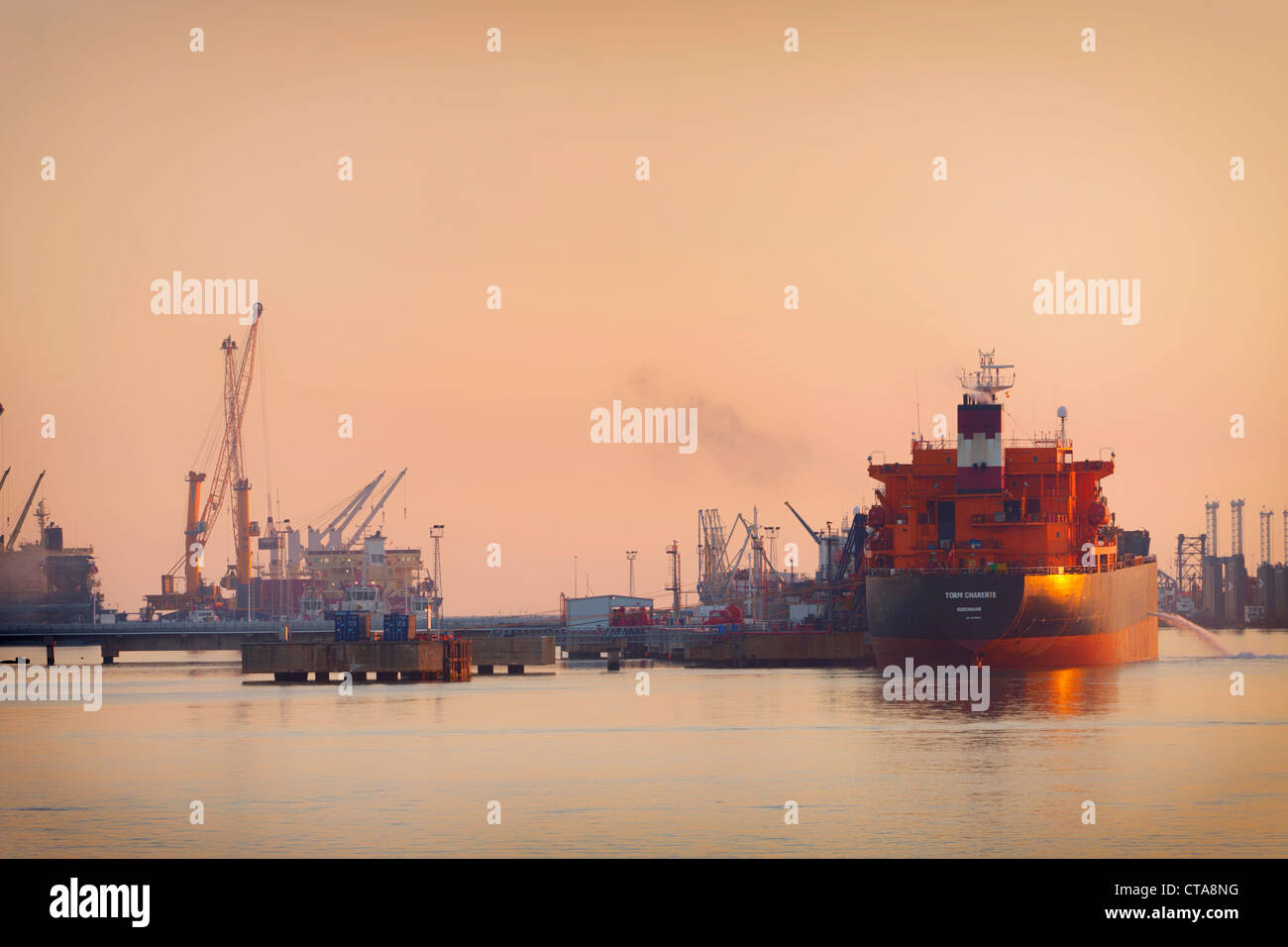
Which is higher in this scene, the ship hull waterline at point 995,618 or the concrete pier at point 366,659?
the ship hull waterline at point 995,618

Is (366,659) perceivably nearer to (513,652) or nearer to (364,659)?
(364,659)

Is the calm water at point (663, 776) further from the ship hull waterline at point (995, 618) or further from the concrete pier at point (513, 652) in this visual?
the concrete pier at point (513, 652)

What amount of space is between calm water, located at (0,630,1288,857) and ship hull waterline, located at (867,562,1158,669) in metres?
3.05

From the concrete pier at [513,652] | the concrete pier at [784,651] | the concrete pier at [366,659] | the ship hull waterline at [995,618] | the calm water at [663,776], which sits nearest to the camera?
the calm water at [663,776]

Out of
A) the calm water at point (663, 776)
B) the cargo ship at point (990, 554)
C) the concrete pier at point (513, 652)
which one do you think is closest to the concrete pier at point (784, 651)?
the concrete pier at point (513, 652)

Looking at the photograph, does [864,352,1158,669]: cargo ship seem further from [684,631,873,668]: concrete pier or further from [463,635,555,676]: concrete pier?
[463,635,555,676]: concrete pier

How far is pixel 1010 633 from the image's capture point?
4065 inches

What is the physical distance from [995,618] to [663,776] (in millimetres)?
44546

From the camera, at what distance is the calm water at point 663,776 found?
49.3m

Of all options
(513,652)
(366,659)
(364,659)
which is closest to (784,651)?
(513,652)

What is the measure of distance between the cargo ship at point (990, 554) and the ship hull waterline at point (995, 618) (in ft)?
0.28
